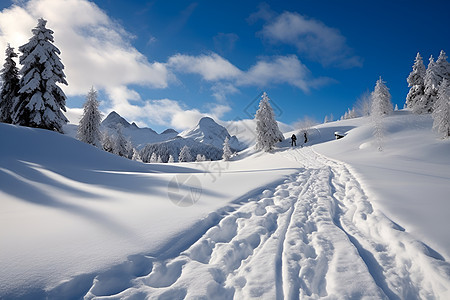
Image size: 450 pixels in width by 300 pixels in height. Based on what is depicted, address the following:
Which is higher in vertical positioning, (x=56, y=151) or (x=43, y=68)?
(x=43, y=68)

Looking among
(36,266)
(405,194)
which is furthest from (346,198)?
(36,266)

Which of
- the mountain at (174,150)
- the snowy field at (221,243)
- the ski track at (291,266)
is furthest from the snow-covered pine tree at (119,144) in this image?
the mountain at (174,150)

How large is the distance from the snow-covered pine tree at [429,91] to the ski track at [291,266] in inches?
1605

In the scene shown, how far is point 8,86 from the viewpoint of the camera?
805 inches

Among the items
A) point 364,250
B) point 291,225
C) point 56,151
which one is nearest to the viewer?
point 364,250

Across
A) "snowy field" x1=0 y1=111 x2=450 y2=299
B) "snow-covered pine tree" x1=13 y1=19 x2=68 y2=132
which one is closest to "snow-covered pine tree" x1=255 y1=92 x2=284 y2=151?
"snow-covered pine tree" x1=13 y1=19 x2=68 y2=132

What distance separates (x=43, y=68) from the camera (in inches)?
679

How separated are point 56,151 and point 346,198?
14964mm

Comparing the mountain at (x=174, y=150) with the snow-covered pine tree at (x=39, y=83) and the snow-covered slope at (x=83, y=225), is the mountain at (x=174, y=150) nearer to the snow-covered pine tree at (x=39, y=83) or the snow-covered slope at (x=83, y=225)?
the snow-covered pine tree at (x=39, y=83)

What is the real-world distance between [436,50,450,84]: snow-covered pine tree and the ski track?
41864mm

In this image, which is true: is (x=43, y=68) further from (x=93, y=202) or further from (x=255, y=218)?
(x=255, y=218)

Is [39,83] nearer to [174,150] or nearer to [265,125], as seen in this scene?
[265,125]

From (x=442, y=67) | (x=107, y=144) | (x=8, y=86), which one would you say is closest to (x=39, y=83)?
(x=8, y=86)

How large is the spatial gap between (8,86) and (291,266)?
101ft
